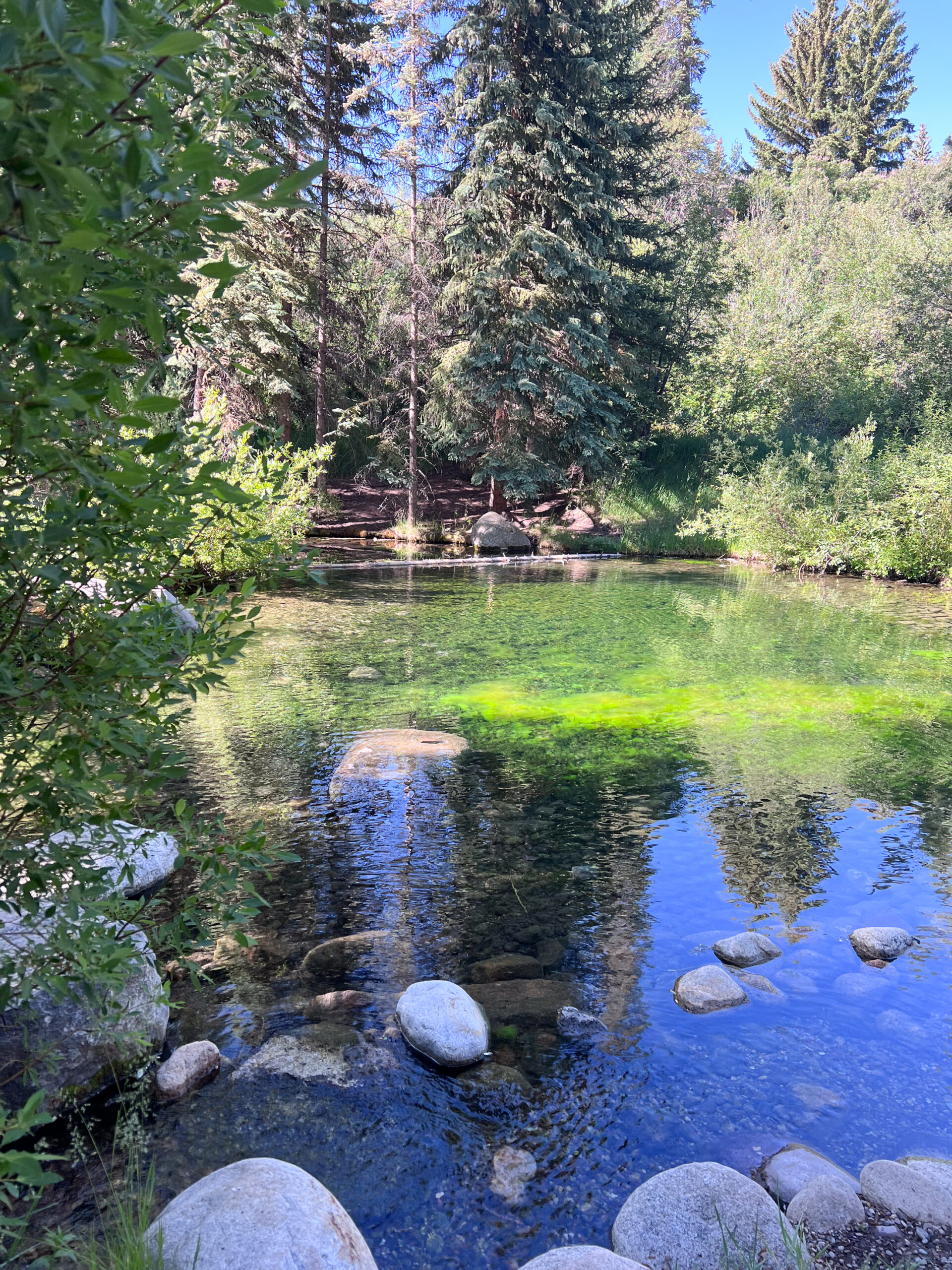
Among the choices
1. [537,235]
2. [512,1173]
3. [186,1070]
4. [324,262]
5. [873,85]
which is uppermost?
[873,85]

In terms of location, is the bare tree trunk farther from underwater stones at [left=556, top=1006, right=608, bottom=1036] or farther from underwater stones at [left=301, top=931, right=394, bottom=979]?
underwater stones at [left=556, top=1006, right=608, bottom=1036]

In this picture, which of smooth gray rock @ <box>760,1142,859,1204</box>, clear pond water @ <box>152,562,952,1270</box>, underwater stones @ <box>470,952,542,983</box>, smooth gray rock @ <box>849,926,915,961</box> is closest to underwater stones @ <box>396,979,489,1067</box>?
clear pond water @ <box>152,562,952,1270</box>

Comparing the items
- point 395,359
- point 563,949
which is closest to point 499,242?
point 395,359

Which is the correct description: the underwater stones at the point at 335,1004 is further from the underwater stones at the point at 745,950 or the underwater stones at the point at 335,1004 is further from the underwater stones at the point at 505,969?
the underwater stones at the point at 745,950

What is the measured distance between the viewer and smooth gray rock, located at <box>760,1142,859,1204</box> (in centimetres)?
293

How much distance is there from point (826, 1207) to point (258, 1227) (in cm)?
181

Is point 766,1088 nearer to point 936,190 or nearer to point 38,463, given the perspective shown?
point 38,463

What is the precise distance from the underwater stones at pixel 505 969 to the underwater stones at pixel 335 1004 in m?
0.54

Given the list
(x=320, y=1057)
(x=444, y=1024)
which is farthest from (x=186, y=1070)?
(x=444, y=1024)

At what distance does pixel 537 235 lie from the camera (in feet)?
71.5

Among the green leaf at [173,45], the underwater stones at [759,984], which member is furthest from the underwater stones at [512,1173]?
the green leaf at [173,45]

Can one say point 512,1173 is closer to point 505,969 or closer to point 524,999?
point 524,999

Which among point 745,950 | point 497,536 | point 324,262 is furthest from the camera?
point 497,536

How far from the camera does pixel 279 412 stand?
24.6m
